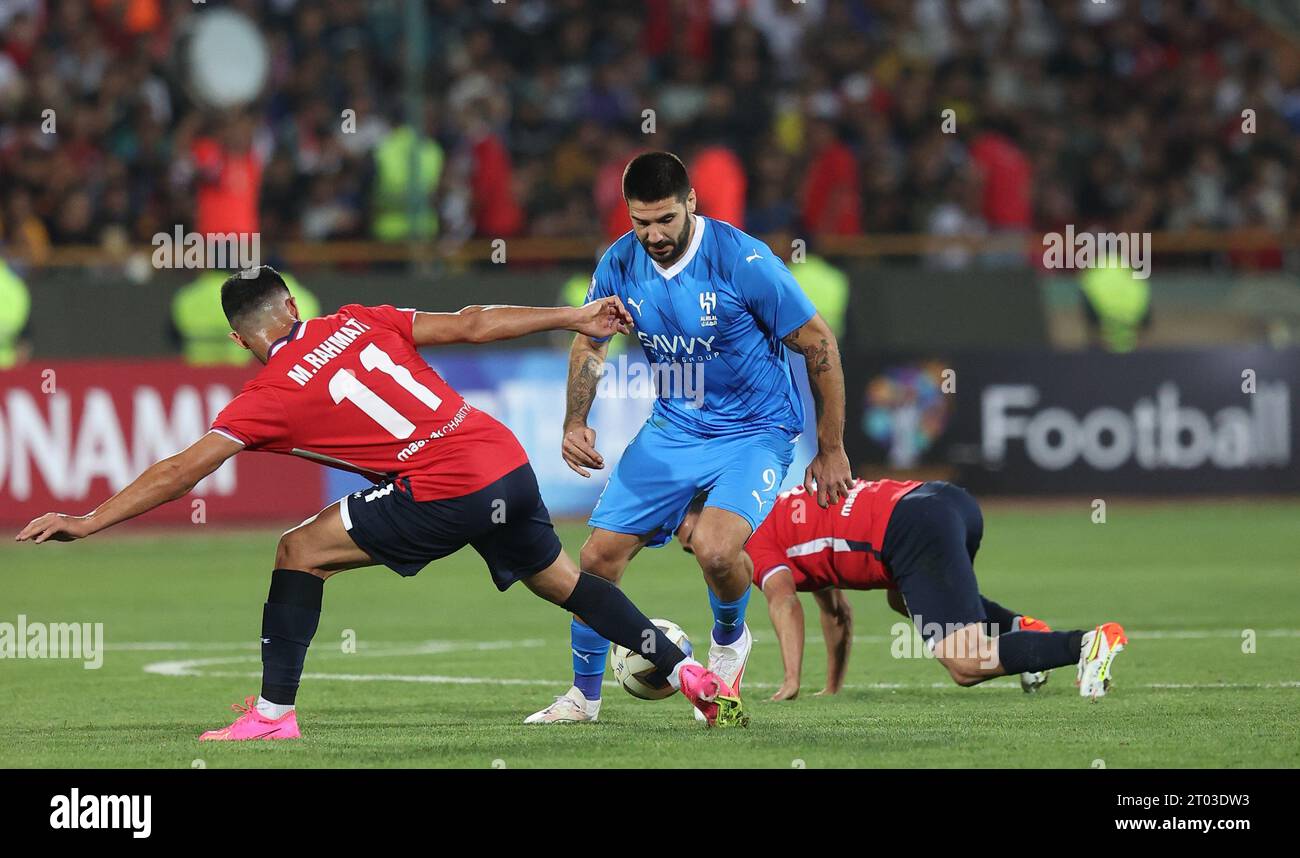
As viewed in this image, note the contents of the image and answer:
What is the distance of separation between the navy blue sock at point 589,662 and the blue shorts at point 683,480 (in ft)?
1.64

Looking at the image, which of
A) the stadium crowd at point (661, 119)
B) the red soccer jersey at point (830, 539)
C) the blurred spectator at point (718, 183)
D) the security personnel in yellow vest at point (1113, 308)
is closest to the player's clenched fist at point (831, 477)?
the red soccer jersey at point (830, 539)

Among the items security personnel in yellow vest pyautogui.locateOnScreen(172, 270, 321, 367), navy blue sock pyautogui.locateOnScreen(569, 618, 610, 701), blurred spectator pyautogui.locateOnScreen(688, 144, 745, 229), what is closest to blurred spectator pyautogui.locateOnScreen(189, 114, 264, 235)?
security personnel in yellow vest pyautogui.locateOnScreen(172, 270, 321, 367)

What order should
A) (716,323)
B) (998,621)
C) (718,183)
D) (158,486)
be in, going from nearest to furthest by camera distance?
(158,486), (716,323), (998,621), (718,183)

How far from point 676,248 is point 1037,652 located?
7.32 feet

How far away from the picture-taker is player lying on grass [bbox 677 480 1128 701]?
28.7 ft

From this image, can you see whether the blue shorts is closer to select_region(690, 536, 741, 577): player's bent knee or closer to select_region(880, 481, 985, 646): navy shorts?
select_region(690, 536, 741, 577): player's bent knee

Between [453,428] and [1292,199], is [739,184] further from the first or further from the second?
[453,428]

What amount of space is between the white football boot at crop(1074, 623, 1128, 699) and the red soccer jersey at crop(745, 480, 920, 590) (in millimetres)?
914

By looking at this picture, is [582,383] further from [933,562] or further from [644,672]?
[933,562]

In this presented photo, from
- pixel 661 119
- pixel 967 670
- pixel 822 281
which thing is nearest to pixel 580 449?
pixel 967 670

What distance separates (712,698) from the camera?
26.1 feet

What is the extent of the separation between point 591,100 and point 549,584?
52.4 feet

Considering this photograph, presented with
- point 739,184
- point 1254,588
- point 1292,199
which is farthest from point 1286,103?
point 1254,588

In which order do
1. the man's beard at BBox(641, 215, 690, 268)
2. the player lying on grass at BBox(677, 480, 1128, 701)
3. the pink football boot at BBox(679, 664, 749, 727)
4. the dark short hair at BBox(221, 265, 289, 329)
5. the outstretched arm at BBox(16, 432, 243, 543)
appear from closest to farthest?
the outstretched arm at BBox(16, 432, 243, 543) → the dark short hair at BBox(221, 265, 289, 329) → the pink football boot at BBox(679, 664, 749, 727) → the man's beard at BBox(641, 215, 690, 268) → the player lying on grass at BBox(677, 480, 1128, 701)
